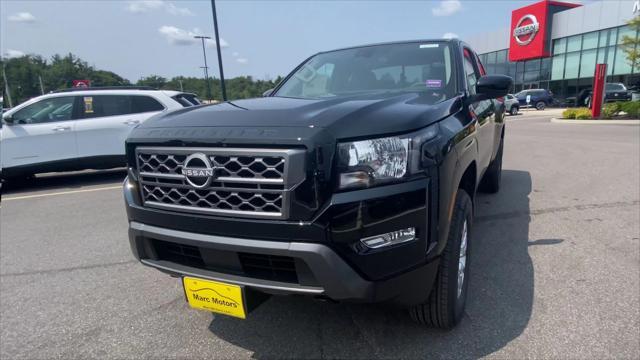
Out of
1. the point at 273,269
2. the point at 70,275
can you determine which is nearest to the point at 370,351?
the point at 273,269

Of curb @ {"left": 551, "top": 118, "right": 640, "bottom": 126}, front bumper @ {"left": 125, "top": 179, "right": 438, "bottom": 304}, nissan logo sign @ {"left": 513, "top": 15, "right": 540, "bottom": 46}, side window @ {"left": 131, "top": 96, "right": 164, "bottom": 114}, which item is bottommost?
curb @ {"left": 551, "top": 118, "right": 640, "bottom": 126}

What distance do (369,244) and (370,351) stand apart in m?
0.79

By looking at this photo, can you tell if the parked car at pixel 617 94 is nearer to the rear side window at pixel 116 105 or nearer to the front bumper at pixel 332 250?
the rear side window at pixel 116 105

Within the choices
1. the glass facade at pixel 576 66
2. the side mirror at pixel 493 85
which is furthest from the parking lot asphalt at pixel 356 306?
the glass facade at pixel 576 66

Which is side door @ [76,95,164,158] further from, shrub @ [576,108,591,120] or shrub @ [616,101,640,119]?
shrub @ [616,101,640,119]

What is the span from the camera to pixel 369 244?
1.78 meters

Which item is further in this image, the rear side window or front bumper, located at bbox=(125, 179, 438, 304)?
the rear side window

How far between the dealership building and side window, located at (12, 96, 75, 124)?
3142cm

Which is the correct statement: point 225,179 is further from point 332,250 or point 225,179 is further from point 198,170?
point 332,250

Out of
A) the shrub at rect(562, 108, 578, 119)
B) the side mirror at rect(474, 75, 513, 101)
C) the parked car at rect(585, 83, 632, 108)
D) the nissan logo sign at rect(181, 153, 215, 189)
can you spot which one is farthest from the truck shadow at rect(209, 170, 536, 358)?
the parked car at rect(585, 83, 632, 108)

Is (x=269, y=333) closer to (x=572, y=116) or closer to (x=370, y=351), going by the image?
(x=370, y=351)

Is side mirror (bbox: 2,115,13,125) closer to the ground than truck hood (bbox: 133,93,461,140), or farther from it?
closer to the ground

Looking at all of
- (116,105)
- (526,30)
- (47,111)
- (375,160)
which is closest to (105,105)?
(116,105)

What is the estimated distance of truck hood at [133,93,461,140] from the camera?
6.01 feet
